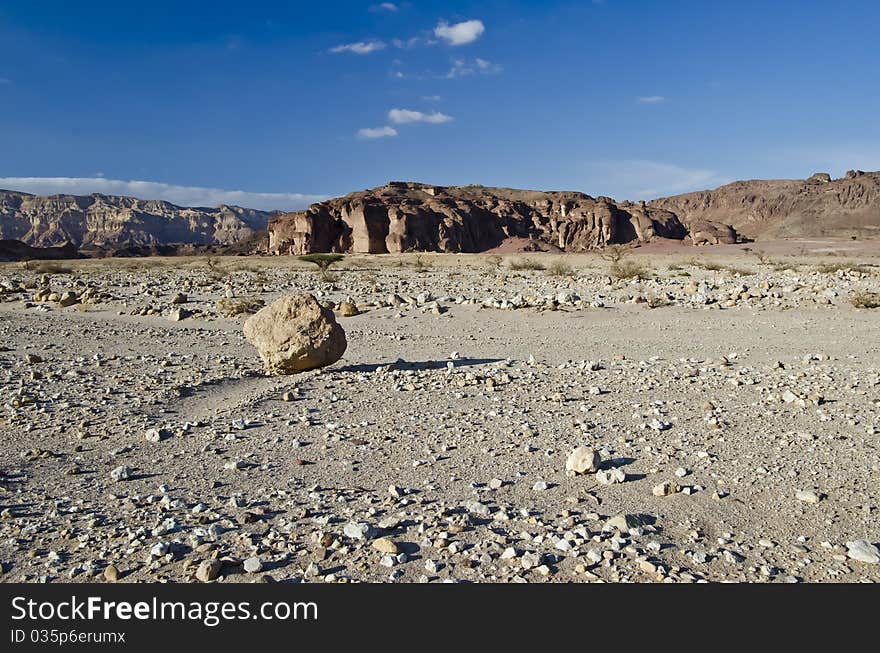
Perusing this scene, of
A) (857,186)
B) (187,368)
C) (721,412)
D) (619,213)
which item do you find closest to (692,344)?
(721,412)

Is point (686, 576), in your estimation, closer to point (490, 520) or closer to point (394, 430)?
Answer: point (490, 520)

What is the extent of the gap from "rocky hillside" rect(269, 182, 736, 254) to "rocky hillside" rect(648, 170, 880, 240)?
65.9 feet

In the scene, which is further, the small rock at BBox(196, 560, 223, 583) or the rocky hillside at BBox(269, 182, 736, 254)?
the rocky hillside at BBox(269, 182, 736, 254)

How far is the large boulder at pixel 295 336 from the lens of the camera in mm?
7098

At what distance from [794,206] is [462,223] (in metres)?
66.6

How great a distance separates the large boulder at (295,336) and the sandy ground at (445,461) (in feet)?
0.88

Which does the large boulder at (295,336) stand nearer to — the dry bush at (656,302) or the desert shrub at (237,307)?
the desert shrub at (237,307)

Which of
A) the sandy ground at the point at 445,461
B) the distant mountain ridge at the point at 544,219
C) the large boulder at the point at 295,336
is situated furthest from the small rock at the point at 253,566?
the distant mountain ridge at the point at 544,219

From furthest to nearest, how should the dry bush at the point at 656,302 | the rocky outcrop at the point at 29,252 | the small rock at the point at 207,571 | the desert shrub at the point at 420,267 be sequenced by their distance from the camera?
1. the rocky outcrop at the point at 29,252
2. the desert shrub at the point at 420,267
3. the dry bush at the point at 656,302
4. the small rock at the point at 207,571

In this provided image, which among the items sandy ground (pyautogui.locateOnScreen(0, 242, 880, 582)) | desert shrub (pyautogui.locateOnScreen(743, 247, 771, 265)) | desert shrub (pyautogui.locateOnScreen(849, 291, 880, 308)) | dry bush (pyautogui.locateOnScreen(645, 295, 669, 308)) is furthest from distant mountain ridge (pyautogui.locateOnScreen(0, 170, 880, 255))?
sandy ground (pyautogui.locateOnScreen(0, 242, 880, 582))

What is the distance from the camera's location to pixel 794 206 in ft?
380

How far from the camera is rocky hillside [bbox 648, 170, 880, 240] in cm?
10119

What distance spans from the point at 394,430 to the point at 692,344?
5.68 meters

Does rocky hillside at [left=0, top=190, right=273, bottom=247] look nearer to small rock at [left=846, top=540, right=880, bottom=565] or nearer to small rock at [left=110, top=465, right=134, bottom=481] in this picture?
small rock at [left=110, top=465, right=134, bottom=481]
